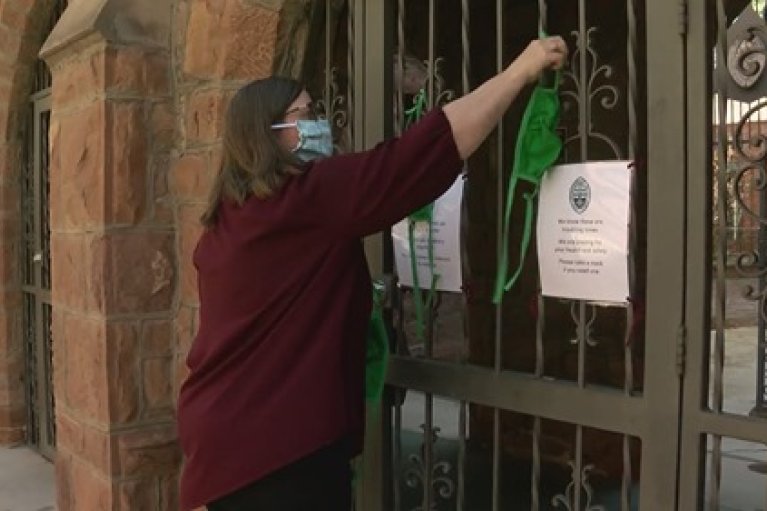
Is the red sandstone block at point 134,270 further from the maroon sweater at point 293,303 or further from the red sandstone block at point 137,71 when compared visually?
the maroon sweater at point 293,303

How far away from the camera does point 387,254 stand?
3.09 meters

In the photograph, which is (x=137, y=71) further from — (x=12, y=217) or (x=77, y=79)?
(x=12, y=217)

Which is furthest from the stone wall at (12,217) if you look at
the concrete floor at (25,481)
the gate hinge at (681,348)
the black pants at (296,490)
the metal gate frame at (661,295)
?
the gate hinge at (681,348)

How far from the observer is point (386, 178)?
7.26 ft

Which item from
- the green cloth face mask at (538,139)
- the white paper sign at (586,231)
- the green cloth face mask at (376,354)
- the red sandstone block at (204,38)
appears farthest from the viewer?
the red sandstone block at (204,38)

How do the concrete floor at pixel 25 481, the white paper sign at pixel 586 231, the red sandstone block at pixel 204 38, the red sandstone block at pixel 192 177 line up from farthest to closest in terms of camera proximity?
the concrete floor at pixel 25 481 → the red sandstone block at pixel 192 177 → the red sandstone block at pixel 204 38 → the white paper sign at pixel 586 231

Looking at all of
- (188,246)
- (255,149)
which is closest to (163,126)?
(188,246)

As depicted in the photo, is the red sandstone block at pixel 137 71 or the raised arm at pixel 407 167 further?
the red sandstone block at pixel 137 71

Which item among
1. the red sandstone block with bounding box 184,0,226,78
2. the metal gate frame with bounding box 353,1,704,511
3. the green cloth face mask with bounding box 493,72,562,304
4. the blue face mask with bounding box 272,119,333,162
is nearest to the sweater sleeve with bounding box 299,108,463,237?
the blue face mask with bounding box 272,119,333,162

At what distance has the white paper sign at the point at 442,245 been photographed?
2886mm

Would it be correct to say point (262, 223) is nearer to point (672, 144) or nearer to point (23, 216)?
point (672, 144)

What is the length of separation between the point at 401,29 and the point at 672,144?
1.09 m

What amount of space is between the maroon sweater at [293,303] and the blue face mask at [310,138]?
15cm

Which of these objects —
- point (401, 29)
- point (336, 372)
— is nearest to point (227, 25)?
point (401, 29)
